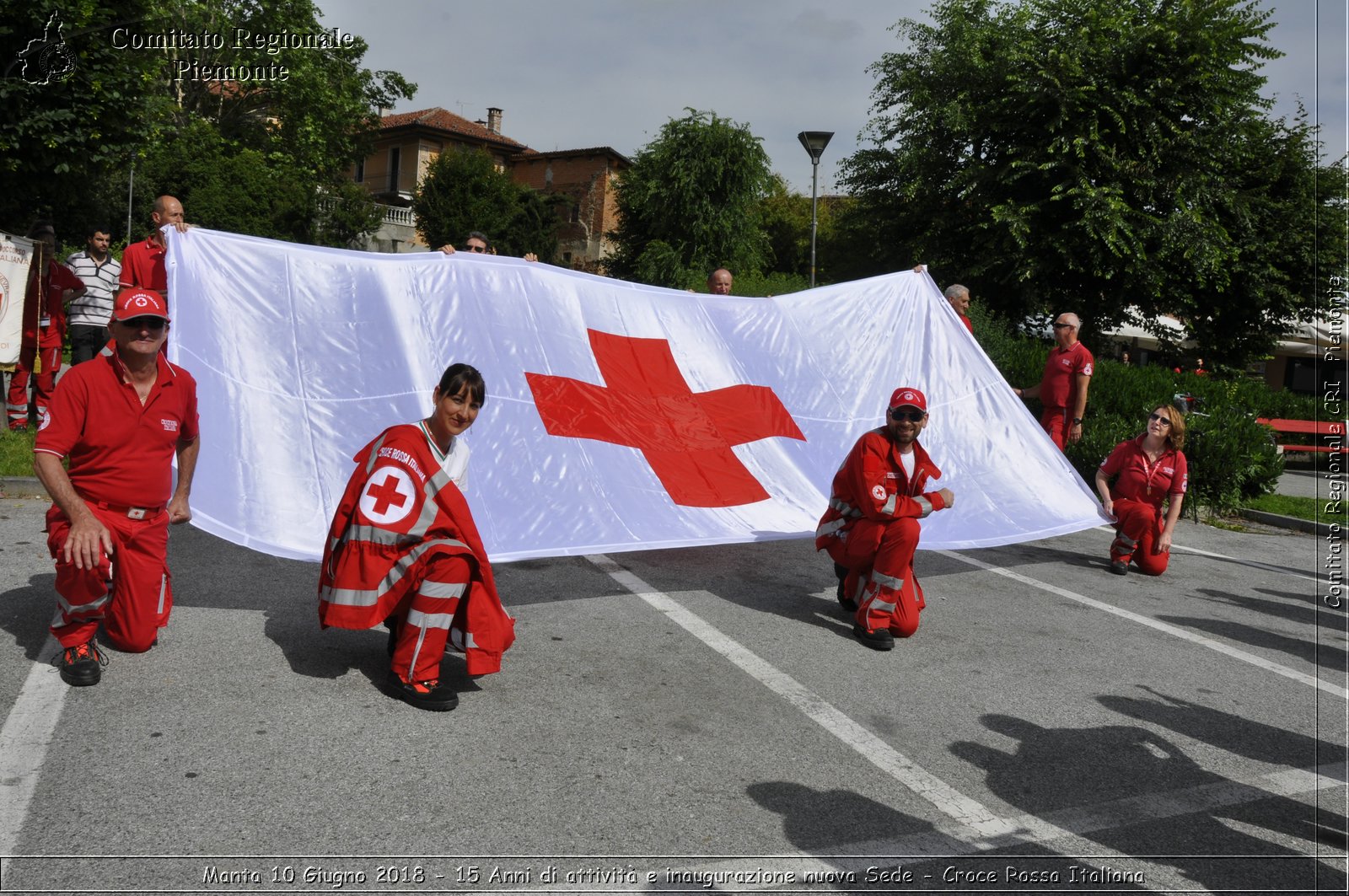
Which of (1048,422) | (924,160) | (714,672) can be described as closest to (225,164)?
(924,160)

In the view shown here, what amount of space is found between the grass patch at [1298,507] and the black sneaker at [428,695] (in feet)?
33.4

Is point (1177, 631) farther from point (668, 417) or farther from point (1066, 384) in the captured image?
point (1066, 384)

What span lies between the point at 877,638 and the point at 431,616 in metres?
2.37

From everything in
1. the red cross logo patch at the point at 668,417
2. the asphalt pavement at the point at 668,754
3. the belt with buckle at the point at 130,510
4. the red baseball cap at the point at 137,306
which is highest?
the red baseball cap at the point at 137,306

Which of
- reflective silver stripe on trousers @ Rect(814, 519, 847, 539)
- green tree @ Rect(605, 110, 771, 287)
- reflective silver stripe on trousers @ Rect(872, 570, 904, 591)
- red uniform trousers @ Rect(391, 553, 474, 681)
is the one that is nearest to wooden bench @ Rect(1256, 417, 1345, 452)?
reflective silver stripe on trousers @ Rect(814, 519, 847, 539)

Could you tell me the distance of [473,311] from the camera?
20.1 feet

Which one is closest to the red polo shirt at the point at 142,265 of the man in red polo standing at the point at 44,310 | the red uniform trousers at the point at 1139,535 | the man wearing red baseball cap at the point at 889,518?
the man in red polo standing at the point at 44,310

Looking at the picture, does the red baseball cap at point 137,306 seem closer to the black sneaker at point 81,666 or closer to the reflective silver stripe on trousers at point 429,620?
the black sneaker at point 81,666

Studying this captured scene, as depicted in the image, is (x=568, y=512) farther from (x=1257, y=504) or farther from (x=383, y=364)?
(x=1257, y=504)

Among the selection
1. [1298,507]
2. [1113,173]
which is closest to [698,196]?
[1113,173]

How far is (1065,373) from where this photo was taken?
9.28 meters

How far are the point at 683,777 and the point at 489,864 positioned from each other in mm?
864

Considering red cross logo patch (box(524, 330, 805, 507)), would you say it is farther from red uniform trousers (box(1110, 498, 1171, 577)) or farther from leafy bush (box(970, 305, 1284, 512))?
leafy bush (box(970, 305, 1284, 512))

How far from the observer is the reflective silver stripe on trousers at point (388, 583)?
4.11 meters
